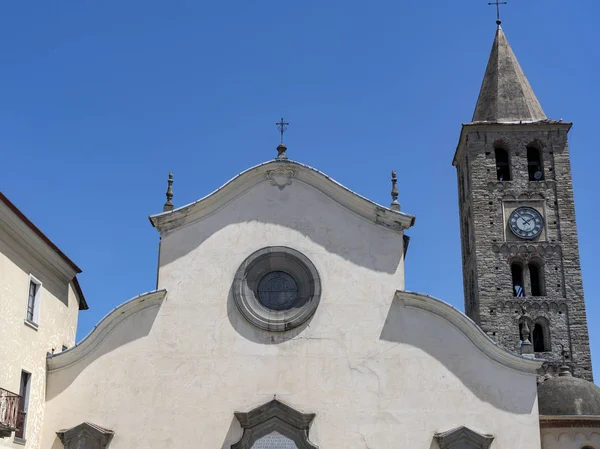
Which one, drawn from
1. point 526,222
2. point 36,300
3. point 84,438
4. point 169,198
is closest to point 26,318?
point 36,300

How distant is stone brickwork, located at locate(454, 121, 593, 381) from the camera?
1328 inches

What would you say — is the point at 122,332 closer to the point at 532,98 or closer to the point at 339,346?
the point at 339,346

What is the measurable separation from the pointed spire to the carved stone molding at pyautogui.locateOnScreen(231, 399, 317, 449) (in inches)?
921

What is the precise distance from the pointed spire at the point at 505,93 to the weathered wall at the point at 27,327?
2436 cm

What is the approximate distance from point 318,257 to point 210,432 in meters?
4.91

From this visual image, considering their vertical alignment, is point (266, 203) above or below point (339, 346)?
above

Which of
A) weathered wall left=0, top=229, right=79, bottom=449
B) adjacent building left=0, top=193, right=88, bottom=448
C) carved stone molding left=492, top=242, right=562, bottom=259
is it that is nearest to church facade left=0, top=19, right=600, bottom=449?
weathered wall left=0, top=229, right=79, bottom=449

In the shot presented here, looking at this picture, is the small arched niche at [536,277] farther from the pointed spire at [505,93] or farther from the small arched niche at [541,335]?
the pointed spire at [505,93]

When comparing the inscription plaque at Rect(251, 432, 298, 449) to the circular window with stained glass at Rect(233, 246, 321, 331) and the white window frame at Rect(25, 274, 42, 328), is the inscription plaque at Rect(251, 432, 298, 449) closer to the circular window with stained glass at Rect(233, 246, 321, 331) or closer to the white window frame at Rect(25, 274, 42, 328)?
the circular window with stained glass at Rect(233, 246, 321, 331)

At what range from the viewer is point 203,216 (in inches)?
811

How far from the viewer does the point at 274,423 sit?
18.5 meters

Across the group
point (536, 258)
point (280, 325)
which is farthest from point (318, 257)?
point (536, 258)

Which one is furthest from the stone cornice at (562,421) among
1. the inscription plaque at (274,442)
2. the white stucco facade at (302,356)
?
the inscription plaque at (274,442)

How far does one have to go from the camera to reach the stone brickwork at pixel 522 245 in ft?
111
